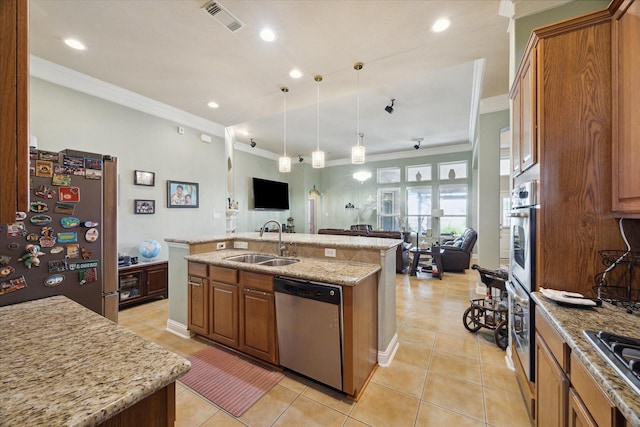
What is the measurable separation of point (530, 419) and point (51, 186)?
139 inches

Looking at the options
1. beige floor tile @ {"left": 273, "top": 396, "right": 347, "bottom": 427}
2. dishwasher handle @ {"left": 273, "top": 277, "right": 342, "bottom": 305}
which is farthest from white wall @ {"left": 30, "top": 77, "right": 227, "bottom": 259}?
beige floor tile @ {"left": 273, "top": 396, "right": 347, "bottom": 427}

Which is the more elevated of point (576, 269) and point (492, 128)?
point (492, 128)

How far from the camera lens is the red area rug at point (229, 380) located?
72.9 inches

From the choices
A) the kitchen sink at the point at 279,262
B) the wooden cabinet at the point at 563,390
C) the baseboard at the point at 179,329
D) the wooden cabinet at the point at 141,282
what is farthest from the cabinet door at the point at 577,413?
the wooden cabinet at the point at 141,282

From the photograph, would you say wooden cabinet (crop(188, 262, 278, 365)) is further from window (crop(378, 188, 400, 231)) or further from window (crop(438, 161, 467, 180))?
window (crop(438, 161, 467, 180))

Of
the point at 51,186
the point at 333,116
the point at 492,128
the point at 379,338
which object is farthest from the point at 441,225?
the point at 51,186

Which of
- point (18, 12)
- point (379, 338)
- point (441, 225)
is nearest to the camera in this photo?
point (18, 12)

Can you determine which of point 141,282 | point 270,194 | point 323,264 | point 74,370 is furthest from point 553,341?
point 270,194

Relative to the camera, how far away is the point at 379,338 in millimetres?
2289

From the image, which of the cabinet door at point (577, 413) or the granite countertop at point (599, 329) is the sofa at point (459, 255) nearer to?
the granite countertop at point (599, 329)

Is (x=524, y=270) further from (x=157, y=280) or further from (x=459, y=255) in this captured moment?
(x=157, y=280)

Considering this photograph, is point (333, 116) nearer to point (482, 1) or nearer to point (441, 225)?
point (482, 1)

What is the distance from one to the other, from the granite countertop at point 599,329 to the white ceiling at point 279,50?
243cm

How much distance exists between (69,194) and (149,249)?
2385mm
